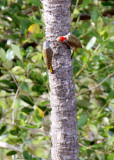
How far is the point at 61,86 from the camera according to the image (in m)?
0.55

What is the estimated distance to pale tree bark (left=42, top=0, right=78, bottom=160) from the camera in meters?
0.54

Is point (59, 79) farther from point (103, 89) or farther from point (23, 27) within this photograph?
point (103, 89)

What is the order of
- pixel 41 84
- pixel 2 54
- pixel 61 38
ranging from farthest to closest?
pixel 41 84 < pixel 2 54 < pixel 61 38

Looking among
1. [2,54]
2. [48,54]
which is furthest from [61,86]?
[2,54]

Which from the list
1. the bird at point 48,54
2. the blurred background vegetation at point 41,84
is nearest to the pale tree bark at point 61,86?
the bird at point 48,54

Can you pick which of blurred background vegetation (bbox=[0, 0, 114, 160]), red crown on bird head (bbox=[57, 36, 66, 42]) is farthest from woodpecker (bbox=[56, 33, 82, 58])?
blurred background vegetation (bbox=[0, 0, 114, 160])

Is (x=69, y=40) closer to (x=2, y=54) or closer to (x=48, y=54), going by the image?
(x=48, y=54)

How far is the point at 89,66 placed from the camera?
96 centimetres

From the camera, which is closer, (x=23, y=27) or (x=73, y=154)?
(x=73, y=154)

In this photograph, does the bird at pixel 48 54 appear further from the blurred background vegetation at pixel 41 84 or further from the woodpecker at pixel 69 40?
the blurred background vegetation at pixel 41 84

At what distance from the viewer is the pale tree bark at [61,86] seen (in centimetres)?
54

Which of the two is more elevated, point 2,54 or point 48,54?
point 2,54

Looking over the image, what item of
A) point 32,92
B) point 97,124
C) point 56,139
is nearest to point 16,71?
point 32,92

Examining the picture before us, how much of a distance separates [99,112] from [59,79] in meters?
0.59
